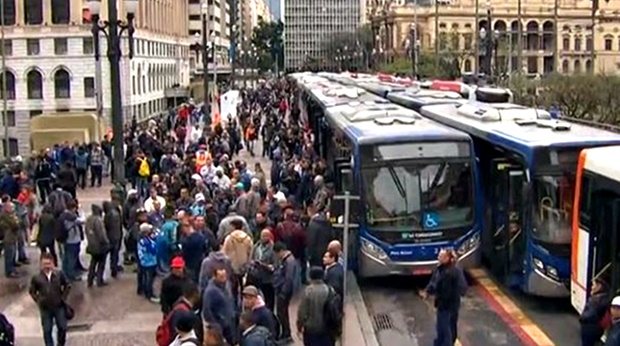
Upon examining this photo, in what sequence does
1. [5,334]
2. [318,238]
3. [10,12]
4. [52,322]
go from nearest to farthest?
[5,334]
[52,322]
[318,238]
[10,12]

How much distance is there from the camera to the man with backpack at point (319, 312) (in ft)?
42.7

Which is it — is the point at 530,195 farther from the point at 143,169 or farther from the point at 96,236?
the point at 143,169

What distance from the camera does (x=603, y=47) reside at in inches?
5886

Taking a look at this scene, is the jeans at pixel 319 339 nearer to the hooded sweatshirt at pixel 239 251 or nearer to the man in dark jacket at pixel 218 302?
the man in dark jacket at pixel 218 302

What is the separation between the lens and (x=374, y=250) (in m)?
18.6

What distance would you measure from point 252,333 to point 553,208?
23.3 feet

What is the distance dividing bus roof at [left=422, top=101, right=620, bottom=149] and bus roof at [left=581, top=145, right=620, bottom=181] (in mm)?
1346

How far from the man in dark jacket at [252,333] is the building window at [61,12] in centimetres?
7587

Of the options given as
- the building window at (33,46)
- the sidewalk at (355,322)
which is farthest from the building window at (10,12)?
the sidewalk at (355,322)

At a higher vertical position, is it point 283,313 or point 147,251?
point 147,251

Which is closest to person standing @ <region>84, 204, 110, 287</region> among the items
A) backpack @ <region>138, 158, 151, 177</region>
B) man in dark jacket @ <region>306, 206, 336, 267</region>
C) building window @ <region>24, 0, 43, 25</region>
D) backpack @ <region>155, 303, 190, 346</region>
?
man in dark jacket @ <region>306, 206, 336, 267</region>

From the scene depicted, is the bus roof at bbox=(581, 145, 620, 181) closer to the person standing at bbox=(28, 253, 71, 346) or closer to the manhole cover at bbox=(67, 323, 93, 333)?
the person standing at bbox=(28, 253, 71, 346)

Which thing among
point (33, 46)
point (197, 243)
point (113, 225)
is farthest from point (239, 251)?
point (33, 46)

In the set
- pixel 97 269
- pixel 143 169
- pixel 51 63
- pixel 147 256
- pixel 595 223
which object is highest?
pixel 51 63
